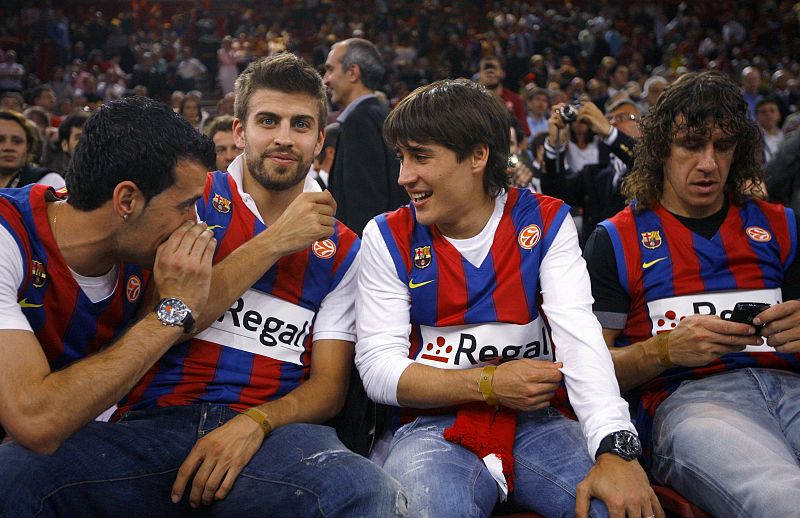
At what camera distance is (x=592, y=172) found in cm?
472

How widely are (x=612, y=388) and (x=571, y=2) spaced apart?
19722mm

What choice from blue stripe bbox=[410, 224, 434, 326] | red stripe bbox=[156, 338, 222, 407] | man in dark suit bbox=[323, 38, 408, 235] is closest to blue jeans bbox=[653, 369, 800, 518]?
blue stripe bbox=[410, 224, 434, 326]

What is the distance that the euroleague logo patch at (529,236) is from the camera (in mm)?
2416

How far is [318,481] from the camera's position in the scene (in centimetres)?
200

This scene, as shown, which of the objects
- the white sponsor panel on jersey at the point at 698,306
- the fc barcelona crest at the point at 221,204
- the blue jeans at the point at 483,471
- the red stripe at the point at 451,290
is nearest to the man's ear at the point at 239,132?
the fc barcelona crest at the point at 221,204

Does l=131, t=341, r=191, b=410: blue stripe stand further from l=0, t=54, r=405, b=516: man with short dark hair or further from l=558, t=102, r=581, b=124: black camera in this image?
l=558, t=102, r=581, b=124: black camera

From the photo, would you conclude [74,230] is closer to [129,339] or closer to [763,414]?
[129,339]

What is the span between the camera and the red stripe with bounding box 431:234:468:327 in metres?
2.35

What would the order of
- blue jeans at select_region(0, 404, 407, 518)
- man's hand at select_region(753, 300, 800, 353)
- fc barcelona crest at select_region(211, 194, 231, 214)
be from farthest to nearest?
fc barcelona crest at select_region(211, 194, 231, 214) → man's hand at select_region(753, 300, 800, 353) → blue jeans at select_region(0, 404, 407, 518)

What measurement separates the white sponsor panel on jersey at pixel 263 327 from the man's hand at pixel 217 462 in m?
0.32

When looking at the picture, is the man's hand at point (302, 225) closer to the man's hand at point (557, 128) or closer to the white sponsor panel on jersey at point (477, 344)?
the white sponsor panel on jersey at point (477, 344)

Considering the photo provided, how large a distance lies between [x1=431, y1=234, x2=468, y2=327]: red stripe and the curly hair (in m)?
0.73

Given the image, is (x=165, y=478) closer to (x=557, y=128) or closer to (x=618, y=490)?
(x=618, y=490)

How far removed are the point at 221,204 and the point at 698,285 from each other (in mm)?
1559
